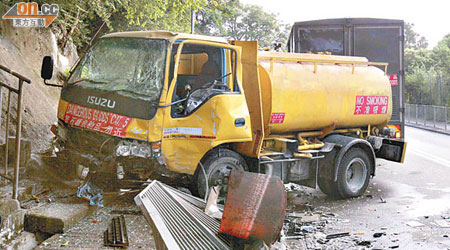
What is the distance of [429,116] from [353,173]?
1745 cm

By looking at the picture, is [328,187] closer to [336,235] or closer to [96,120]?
[336,235]

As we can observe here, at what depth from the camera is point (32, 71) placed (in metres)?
11.1

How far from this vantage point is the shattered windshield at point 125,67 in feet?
20.1

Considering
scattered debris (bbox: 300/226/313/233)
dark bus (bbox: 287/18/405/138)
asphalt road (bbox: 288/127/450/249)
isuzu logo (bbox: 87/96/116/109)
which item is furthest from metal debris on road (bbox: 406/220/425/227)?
isuzu logo (bbox: 87/96/116/109)

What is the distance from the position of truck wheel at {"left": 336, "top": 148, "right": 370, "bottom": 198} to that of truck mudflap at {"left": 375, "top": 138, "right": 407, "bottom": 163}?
931mm

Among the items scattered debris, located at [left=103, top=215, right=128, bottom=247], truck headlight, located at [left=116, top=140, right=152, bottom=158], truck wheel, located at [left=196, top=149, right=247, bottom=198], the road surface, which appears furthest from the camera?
truck wheel, located at [left=196, top=149, right=247, bottom=198]

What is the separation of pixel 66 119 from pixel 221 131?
2138 mm

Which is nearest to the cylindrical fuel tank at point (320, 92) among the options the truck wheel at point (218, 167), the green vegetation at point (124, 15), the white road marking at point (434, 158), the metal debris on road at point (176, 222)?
the truck wheel at point (218, 167)

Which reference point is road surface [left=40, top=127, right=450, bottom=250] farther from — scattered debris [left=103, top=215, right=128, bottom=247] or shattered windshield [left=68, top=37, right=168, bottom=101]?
shattered windshield [left=68, top=37, right=168, bottom=101]

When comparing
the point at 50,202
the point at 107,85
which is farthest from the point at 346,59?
the point at 50,202

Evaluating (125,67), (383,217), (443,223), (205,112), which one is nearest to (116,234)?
(205,112)

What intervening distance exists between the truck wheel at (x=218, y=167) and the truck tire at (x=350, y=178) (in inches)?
86.2

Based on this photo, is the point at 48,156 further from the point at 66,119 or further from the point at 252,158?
the point at 252,158

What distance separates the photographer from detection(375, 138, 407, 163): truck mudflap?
9.27 m
